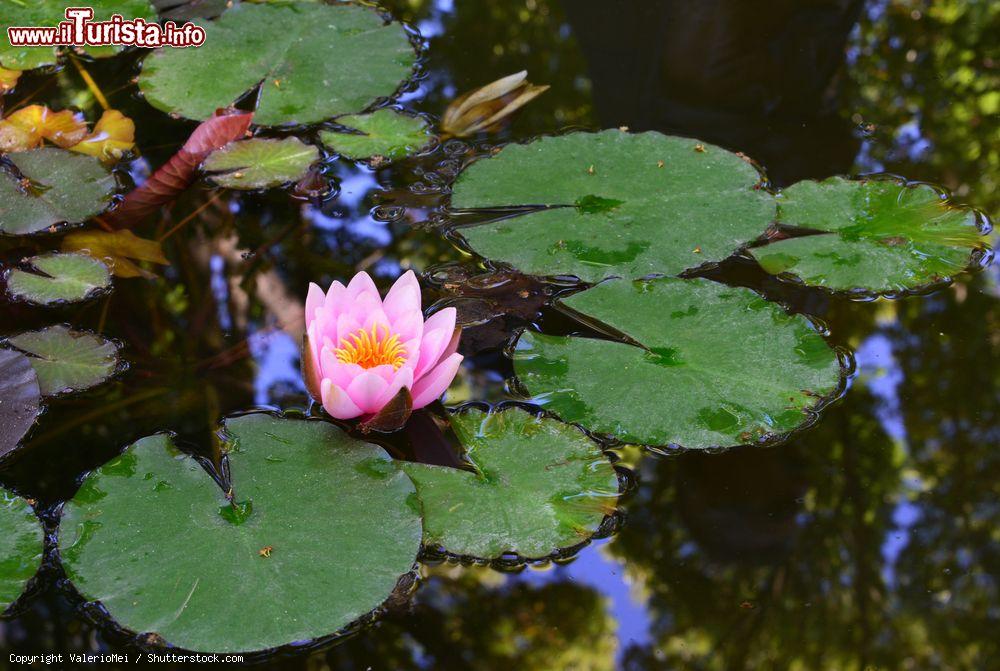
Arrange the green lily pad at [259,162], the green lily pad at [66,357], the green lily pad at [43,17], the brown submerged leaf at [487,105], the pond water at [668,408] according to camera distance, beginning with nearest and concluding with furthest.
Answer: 1. the pond water at [668,408]
2. the green lily pad at [66,357]
3. the green lily pad at [259,162]
4. the brown submerged leaf at [487,105]
5. the green lily pad at [43,17]

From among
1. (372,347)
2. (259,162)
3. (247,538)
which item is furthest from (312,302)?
(259,162)

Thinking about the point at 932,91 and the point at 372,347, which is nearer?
the point at 372,347

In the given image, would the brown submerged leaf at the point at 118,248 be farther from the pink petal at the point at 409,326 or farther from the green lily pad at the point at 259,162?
the pink petal at the point at 409,326

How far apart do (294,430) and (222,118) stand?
1233mm

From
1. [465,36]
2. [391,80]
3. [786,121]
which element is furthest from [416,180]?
[786,121]

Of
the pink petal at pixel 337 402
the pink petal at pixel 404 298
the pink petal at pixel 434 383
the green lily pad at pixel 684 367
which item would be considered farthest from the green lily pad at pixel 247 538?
the green lily pad at pixel 684 367

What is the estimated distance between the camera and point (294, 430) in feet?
5.56

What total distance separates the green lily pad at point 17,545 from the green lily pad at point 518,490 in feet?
2.23

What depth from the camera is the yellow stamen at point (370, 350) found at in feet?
5.60

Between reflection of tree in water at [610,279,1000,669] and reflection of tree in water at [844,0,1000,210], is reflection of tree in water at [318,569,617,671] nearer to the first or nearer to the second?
reflection of tree in water at [610,279,1000,669]

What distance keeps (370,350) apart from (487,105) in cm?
130

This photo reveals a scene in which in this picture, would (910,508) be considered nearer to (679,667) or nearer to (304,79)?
(679,667)

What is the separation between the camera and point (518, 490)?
160 centimetres

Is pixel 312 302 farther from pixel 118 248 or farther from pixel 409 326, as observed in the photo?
pixel 118 248
